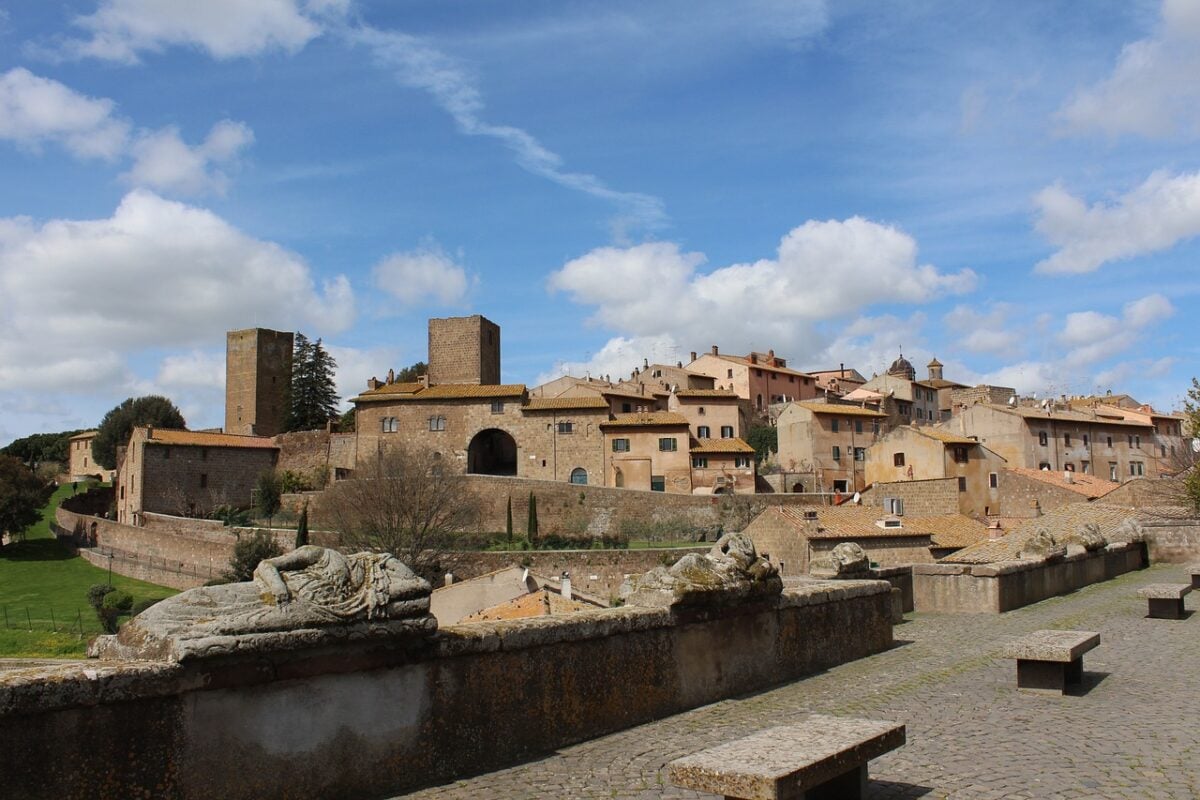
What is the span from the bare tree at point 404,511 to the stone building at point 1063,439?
3495 centimetres

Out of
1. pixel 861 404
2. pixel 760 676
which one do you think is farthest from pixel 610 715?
pixel 861 404

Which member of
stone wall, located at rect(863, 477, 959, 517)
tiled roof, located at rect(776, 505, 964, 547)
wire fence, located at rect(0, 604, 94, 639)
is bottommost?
wire fence, located at rect(0, 604, 94, 639)

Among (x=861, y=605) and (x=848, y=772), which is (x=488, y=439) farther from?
(x=848, y=772)

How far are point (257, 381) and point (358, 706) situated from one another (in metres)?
91.7

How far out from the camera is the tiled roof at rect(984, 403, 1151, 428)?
2566 inches

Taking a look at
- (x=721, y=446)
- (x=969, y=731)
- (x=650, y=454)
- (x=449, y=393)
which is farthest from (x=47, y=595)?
(x=969, y=731)

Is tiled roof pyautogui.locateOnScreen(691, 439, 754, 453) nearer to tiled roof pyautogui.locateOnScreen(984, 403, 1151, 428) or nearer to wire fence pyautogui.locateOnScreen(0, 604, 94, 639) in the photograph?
tiled roof pyautogui.locateOnScreen(984, 403, 1151, 428)

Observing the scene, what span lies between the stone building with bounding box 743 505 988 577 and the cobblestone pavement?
24652mm

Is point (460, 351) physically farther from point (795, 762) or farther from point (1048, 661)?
point (795, 762)

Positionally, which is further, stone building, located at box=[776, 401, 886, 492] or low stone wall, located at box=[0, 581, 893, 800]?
stone building, located at box=[776, 401, 886, 492]

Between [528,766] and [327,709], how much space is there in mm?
1396

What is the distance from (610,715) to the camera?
6.64 meters

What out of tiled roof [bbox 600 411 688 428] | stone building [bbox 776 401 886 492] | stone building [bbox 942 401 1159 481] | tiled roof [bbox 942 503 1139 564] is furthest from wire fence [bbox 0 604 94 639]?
stone building [bbox 942 401 1159 481]

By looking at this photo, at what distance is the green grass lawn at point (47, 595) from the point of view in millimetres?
34938
